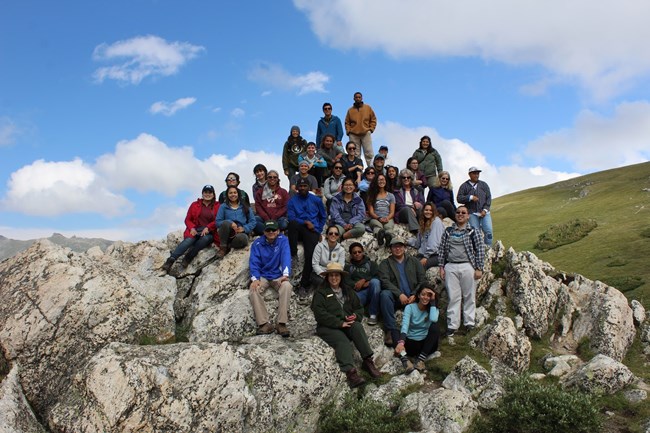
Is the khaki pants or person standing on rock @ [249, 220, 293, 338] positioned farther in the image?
person standing on rock @ [249, 220, 293, 338]

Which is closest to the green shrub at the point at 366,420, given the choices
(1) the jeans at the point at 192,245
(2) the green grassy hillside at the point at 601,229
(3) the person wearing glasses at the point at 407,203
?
(1) the jeans at the point at 192,245

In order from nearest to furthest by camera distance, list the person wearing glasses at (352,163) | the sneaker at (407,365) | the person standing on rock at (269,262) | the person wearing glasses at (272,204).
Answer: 1. the sneaker at (407,365)
2. the person standing on rock at (269,262)
3. the person wearing glasses at (272,204)
4. the person wearing glasses at (352,163)

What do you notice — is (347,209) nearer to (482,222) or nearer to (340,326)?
(482,222)

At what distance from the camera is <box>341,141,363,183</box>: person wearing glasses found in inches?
961

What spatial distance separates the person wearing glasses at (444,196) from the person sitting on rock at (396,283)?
6126 millimetres

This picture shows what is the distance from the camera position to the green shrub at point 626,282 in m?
24.7

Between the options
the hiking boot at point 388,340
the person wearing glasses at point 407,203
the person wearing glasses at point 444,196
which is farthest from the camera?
the person wearing glasses at point 444,196

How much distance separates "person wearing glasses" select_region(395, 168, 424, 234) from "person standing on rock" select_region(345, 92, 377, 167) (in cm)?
583

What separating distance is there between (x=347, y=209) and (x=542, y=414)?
37.1ft

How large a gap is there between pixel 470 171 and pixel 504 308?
692 centimetres

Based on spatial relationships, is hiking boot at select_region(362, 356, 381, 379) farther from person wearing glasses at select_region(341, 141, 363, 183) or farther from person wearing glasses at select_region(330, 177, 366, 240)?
person wearing glasses at select_region(341, 141, 363, 183)

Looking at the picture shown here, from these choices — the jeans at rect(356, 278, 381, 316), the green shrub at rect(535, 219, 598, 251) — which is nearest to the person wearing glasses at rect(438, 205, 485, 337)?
the jeans at rect(356, 278, 381, 316)

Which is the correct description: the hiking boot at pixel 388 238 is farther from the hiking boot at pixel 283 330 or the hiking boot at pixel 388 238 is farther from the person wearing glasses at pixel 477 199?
the hiking boot at pixel 283 330

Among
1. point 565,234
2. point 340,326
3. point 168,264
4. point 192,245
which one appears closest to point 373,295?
point 340,326
